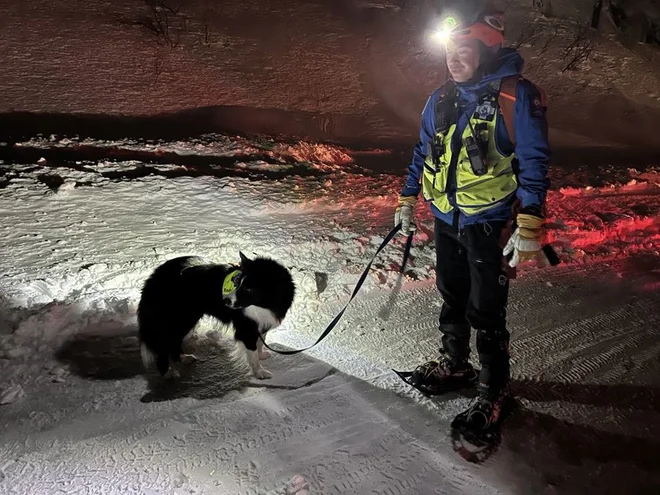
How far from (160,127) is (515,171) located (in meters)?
7.39

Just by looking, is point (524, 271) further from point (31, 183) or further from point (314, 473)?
point (31, 183)

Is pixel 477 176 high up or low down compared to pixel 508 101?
down

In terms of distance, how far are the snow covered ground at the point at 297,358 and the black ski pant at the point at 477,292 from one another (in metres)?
0.36

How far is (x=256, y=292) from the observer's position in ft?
10.2

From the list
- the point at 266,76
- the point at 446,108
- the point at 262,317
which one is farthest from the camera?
the point at 266,76

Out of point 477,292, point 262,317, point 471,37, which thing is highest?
point 471,37

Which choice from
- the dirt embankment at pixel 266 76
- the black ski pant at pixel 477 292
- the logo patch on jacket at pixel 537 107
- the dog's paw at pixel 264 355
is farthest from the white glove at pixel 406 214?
the dirt embankment at pixel 266 76

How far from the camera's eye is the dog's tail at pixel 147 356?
325 cm

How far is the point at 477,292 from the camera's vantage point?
2.80 meters

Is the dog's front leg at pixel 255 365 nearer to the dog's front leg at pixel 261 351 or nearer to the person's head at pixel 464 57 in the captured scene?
the dog's front leg at pixel 261 351

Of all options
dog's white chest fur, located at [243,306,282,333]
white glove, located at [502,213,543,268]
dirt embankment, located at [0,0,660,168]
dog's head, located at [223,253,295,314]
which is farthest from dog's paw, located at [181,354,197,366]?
dirt embankment, located at [0,0,660,168]

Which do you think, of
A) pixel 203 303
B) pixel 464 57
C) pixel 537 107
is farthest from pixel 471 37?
pixel 203 303

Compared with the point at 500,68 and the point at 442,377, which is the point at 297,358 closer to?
the point at 442,377

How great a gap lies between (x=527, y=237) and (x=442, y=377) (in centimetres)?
123
